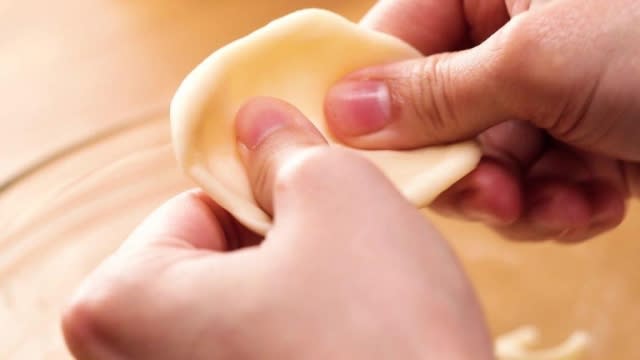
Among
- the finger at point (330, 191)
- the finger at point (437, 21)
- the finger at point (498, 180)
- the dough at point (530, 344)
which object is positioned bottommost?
the dough at point (530, 344)

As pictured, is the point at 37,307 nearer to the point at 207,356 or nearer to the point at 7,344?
the point at 7,344

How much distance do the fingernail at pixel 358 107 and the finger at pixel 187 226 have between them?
90 mm

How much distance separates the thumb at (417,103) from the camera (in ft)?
1.95

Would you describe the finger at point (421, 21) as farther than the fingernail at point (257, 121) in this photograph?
Yes

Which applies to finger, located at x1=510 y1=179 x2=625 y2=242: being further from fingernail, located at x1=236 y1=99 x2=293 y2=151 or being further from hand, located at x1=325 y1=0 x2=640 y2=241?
fingernail, located at x1=236 y1=99 x2=293 y2=151

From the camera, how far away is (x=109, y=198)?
85 centimetres

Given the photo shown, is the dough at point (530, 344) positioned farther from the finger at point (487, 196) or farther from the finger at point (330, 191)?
the finger at point (330, 191)

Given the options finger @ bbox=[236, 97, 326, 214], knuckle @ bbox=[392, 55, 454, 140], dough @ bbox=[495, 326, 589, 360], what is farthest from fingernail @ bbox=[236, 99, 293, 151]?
dough @ bbox=[495, 326, 589, 360]

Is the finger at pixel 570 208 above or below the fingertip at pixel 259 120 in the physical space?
below

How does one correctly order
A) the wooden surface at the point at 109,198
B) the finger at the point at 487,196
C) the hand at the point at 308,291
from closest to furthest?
the hand at the point at 308,291, the finger at the point at 487,196, the wooden surface at the point at 109,198

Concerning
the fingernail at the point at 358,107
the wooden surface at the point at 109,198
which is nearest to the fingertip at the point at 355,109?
the fingernail at the point at 358,107

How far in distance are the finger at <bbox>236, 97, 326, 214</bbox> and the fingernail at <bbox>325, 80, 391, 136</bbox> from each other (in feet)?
0.20

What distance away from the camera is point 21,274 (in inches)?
31.8

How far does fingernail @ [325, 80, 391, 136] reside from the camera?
596 mm
